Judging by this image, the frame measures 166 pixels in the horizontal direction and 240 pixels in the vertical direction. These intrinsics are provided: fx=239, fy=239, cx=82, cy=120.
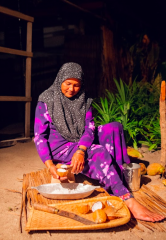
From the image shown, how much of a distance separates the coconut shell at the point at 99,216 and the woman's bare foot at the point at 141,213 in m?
0.31

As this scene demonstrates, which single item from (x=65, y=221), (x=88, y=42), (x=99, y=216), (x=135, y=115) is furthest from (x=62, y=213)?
(x=88, y=42)

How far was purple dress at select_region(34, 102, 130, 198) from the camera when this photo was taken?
212cm

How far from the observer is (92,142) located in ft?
7.43

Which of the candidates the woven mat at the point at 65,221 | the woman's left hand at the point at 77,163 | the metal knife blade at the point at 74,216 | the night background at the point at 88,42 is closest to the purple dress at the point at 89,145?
the woman's left hand at the point at 77,163

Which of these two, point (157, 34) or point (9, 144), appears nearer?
point (9, 144)

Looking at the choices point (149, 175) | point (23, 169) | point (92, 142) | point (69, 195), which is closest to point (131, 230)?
point (69, 195)

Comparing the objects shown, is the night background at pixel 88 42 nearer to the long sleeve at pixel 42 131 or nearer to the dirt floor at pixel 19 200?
the dirt floor at pixel 19 200

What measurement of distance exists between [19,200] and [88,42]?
3772 millimetres

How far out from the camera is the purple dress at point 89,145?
2.12 m

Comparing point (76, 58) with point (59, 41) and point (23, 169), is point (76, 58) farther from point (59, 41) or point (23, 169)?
point (23, 169)

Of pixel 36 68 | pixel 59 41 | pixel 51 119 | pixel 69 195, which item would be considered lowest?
pixel 69 195

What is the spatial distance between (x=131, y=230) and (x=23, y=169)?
5.23ft

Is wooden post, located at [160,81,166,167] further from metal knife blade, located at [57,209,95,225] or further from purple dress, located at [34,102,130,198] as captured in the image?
metal knife blade, located at [57,209,95,225]

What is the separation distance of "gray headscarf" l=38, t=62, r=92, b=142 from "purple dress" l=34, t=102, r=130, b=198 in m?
0.05
